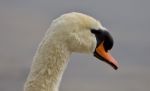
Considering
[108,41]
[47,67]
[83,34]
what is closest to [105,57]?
[108,41]

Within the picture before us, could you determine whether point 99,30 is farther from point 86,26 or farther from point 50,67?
point 50,67

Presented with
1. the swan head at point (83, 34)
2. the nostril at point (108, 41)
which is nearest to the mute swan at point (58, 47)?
the swan head at point (83, 34)

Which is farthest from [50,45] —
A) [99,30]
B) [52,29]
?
[99,30]

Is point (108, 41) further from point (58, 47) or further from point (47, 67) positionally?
point (47, 67)

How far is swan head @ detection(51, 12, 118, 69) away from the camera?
8086mm

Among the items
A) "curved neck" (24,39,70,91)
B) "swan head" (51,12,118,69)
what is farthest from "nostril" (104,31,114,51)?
"curved neck" (24,39,70,91)

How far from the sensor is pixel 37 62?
805cm

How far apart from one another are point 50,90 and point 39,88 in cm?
17

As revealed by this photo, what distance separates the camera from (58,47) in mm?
8141

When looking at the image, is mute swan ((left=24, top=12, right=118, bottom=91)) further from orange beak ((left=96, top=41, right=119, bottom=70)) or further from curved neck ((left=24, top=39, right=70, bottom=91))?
orange beak ((left=96, top=41, right=119, bottom=70))

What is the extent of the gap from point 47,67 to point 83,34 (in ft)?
2.13

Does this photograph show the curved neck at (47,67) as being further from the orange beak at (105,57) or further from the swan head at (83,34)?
the orange beak at (105,57)

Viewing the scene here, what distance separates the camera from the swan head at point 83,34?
809cm

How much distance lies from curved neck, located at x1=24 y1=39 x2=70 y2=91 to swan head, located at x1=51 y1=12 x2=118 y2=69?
14 cm
